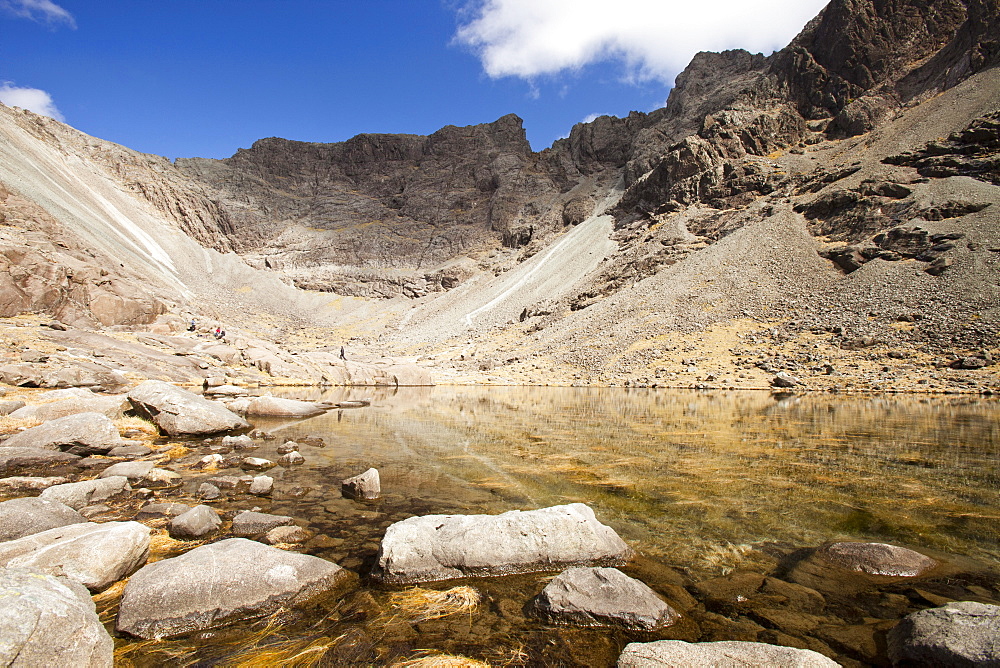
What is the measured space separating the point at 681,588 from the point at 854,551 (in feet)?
7.67

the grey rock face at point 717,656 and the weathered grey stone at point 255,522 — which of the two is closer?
the grey rock face at point 717,656

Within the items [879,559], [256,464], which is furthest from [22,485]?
[879,559]

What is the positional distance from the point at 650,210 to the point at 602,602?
280ft

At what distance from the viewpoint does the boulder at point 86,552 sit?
4461 millimetres

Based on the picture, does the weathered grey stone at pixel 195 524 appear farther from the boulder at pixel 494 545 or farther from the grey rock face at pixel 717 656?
the grey rock face at pixel 717 656

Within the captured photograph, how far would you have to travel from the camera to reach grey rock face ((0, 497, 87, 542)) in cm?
526

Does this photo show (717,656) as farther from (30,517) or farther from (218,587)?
(30,517)

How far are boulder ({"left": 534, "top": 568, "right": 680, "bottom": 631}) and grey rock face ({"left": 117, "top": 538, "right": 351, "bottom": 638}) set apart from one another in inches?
89.6

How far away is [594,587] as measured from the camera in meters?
4.40

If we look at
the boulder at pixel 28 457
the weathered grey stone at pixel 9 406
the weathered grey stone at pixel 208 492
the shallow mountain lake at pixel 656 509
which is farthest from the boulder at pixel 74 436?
the weathered grey stone at pixel 208 492

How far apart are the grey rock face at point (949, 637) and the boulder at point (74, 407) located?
15879mm

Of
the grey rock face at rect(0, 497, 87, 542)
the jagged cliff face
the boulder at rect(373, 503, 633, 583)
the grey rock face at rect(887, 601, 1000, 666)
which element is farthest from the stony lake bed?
the jagged cliff face

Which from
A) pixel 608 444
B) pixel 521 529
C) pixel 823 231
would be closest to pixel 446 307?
pixel 823 231

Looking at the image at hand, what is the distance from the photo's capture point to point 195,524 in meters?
6.16
